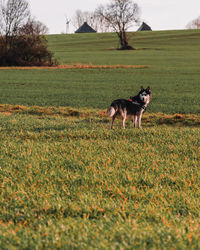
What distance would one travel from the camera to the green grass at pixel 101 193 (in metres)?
3.03

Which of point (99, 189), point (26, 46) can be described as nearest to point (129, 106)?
point (99, 189)

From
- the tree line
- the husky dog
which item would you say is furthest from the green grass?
the tree line

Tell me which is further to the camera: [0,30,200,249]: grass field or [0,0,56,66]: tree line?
[0,0,56,66]: tree line

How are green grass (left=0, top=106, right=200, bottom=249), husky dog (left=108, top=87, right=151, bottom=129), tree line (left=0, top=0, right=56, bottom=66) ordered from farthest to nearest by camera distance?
tree line (left=0, top=0, right=56, bottom=66) < husky dog (left=108, top=87, right=151, bottom=129) < green grass (left=0, top=106, right=200, bottom=249)

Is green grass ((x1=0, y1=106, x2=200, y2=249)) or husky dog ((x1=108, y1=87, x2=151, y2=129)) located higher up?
husky dog ((x1=108, y1=87, x2=151, y2=129))

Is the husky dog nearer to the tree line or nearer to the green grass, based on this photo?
the green grass

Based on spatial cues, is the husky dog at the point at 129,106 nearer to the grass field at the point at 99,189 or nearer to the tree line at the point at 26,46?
the grass field at the point at 99,189

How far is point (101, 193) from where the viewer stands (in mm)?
4414

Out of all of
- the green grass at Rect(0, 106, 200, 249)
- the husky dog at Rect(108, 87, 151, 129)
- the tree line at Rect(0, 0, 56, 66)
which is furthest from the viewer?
the tree line at Rect(0, 0, 56, 66)

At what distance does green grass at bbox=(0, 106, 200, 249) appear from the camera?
3.03 m

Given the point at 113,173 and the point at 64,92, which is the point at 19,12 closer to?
the point at 64,92

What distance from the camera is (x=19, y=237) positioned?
311cm

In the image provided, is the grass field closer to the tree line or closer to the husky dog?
the husky dog

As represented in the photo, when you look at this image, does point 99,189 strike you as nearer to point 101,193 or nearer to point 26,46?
point 101,193
